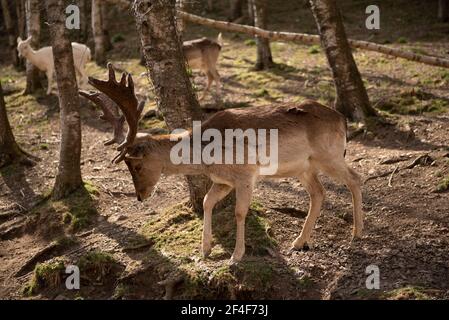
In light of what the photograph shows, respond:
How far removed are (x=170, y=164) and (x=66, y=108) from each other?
3.31 metres

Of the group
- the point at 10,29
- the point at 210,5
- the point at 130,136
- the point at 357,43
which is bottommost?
the point at 130,136

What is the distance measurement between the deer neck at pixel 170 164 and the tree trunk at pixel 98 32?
484 inches

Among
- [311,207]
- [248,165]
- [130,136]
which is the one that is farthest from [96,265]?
[311,207]

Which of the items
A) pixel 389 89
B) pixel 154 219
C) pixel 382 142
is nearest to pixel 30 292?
pixel 154 219

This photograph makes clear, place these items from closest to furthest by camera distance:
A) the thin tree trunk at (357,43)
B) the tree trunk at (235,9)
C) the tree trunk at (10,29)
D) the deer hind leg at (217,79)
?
the thin tree trunk at (357,43)
the deer hind leg at (217,79)
the tree trunk at (10,29)
the tree trunk at (235,9)

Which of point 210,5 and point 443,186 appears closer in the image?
point 443,186

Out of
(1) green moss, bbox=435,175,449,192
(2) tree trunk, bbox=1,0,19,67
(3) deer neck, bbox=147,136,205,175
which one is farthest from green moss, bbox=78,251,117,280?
(2) tree trunk, bbox=1,0,19,67

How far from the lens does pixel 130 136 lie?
738 cm

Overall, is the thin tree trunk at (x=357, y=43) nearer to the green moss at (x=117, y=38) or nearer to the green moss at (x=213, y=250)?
the green moss at (x=213, y=250)

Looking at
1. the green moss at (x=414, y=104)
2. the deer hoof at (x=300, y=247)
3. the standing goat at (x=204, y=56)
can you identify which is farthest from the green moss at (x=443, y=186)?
the standing goat at (x=204, y=56)

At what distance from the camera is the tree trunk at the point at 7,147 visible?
12.2 meters

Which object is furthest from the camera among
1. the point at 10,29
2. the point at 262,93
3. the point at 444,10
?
the point at 10,29

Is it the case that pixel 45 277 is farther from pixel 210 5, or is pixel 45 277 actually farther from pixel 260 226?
pixel 210 5
